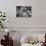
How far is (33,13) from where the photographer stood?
3.02m

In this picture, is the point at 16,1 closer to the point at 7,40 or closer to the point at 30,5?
the point at 30,5

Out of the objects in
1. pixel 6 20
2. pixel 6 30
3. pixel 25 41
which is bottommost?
pixel 25 41

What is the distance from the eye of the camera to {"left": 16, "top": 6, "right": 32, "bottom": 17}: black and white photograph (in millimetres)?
3002

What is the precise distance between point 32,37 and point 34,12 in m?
0.56

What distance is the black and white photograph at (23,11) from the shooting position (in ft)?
9.85

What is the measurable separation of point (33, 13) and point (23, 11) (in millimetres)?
229

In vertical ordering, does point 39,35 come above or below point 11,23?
below

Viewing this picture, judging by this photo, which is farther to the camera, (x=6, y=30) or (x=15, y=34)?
(x=15, y=34)

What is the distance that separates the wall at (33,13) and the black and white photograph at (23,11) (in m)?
0.07

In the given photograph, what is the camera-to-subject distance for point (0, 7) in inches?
118

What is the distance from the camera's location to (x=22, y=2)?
3.00m

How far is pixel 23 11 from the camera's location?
301 centimetres

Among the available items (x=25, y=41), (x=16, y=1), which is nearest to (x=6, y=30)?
(x=25, y=41)

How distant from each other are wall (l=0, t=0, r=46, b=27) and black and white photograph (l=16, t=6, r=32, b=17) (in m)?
0.07
